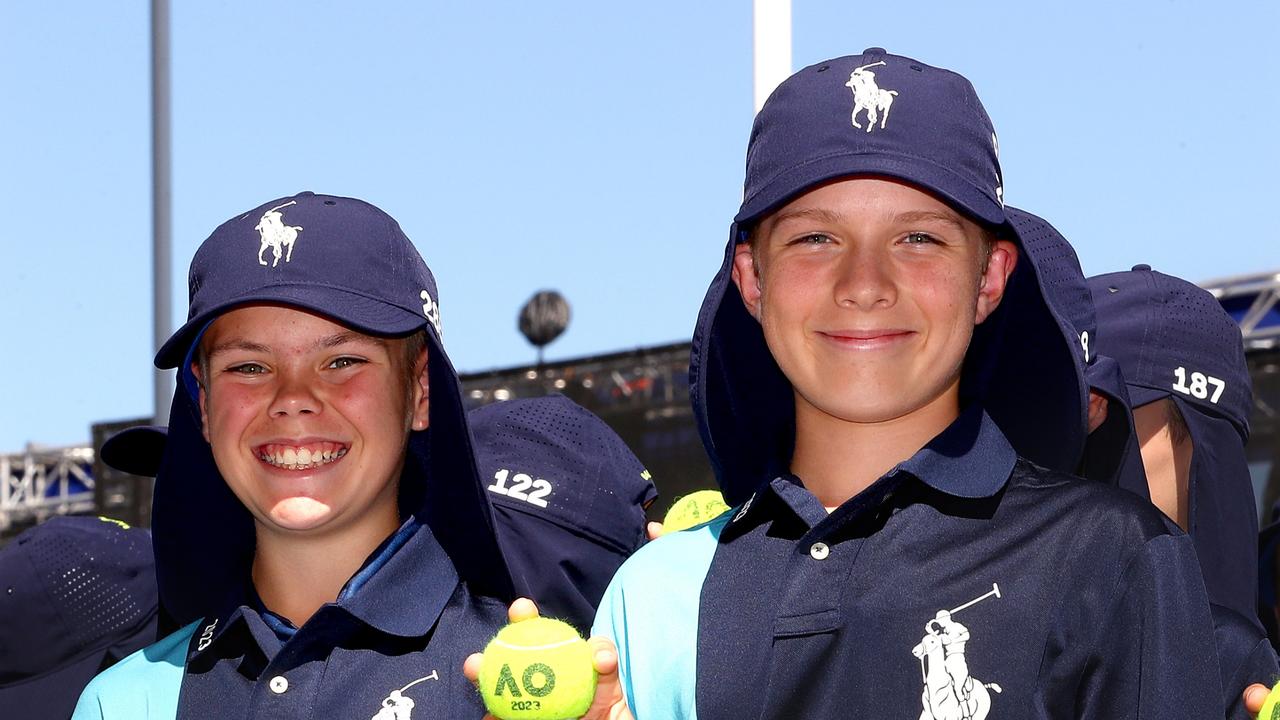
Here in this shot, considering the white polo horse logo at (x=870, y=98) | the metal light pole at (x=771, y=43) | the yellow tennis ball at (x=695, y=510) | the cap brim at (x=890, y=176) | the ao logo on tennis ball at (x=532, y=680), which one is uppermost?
the metal light pole at (x=771, y=43)

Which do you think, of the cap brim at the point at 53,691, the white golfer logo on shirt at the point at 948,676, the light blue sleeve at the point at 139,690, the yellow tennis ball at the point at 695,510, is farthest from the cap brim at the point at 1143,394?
the cap brim at the point at 53,691

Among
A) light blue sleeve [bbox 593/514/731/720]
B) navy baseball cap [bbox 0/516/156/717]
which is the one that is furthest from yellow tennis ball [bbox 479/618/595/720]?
navy baseball cap [bbox 0/516/156/717]

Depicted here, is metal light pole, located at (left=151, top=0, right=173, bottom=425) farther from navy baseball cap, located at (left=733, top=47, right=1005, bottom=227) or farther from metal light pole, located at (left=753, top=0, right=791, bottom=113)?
navy baseball cap, located at (left=733, top=47, right=1005, bottom=227)

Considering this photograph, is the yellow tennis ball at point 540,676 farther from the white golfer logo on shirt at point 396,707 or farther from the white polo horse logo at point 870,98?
the white polo horse logo at point 870,98

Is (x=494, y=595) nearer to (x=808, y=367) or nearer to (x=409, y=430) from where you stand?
(x=409, y=430)

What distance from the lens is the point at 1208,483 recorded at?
4.07 metres

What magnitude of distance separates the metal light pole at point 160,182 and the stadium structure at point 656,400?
10.4 feet

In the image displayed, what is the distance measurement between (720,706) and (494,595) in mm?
763

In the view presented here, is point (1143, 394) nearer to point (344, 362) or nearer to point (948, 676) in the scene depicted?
point (948, 676)

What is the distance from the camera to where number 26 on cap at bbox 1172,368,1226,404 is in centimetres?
420

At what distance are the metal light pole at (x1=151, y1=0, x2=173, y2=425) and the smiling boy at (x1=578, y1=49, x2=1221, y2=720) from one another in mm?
6563

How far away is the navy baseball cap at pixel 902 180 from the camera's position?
2.90 m

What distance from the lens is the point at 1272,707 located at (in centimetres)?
283

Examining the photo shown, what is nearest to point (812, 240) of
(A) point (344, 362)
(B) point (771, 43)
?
(A) point (344, 362)
